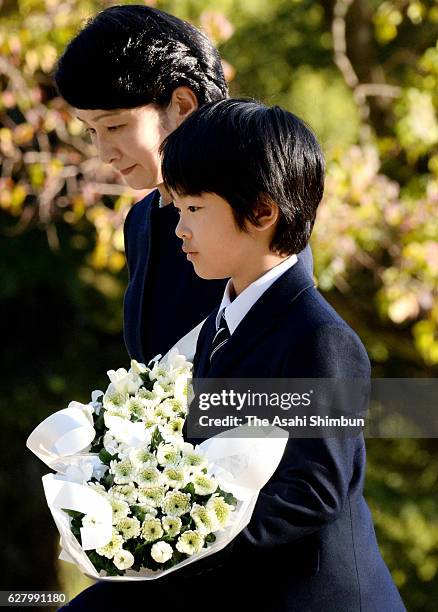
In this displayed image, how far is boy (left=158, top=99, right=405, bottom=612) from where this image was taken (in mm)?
1902

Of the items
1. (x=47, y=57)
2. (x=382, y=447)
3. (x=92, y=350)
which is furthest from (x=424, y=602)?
(x=47, y=57)

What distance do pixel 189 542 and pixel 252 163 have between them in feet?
2.19

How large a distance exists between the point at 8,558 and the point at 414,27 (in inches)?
156

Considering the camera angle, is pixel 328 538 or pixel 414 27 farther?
pixel 414 27

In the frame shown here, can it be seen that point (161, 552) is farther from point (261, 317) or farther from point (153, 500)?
point (261, 317)

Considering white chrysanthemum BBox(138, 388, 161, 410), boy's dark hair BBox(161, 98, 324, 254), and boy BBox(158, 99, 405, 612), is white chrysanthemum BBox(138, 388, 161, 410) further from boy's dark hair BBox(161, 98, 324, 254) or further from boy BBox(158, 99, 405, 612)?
boy's dark hair BBox(161, 98, 324, 254)

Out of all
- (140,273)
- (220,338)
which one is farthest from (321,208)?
(220,338)

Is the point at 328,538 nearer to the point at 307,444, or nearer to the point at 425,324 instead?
the point at 307,444

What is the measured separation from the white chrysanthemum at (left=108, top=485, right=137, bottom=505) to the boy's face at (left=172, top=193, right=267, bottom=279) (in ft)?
1.50

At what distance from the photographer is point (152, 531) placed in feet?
5.87

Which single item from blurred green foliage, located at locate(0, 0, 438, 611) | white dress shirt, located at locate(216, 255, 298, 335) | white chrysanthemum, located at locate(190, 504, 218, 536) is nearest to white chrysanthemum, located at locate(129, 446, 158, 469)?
white chrysanthemum, located at locate(190, 504, 218, 536)

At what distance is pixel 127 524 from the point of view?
1.79 m

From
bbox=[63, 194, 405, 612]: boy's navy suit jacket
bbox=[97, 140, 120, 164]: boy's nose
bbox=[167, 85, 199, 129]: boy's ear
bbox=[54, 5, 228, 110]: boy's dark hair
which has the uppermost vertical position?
bbox=[54, 5, 228, 110]: boy's dark hair

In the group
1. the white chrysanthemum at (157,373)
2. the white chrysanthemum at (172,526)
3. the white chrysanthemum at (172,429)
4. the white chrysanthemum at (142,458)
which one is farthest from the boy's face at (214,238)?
the white chrysanthemum at (172,526)
